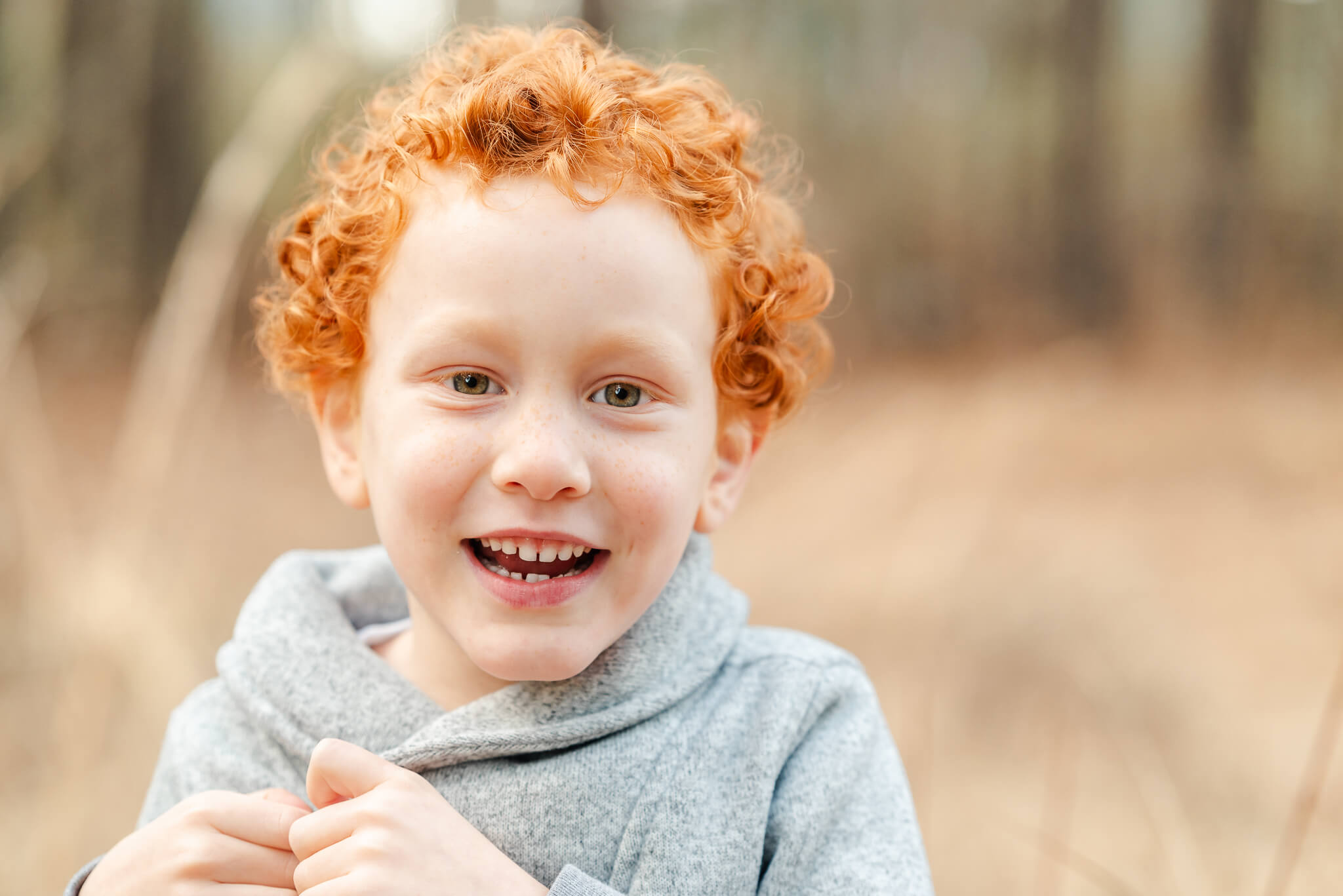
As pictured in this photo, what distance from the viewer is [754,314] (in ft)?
3.15

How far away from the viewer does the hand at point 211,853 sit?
0.78 meters

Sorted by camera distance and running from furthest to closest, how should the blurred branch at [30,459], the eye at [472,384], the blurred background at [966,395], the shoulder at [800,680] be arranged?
the blurred background at [966,395], the blurred branch at [30,459], the shoulder at [800,680], the eye at [472,384]

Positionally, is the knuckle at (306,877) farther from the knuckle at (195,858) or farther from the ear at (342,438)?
the ear at (342,438)

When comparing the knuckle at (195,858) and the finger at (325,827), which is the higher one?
the finger at (325,827)

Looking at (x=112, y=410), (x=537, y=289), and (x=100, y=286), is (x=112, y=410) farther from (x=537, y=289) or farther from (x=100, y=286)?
(x=537, y=289)

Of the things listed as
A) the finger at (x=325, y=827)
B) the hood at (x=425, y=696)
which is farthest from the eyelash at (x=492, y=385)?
the finger at (x=325, y=827)

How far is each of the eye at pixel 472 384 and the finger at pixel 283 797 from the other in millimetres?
375

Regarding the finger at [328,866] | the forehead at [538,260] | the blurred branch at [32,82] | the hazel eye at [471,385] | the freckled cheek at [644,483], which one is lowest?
the finger at [328,866]

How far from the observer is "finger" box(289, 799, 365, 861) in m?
0.76

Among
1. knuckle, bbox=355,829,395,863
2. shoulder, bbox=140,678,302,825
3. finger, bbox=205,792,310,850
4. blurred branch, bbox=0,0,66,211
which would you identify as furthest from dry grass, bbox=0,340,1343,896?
knuckle, bbox=355,829,395,863

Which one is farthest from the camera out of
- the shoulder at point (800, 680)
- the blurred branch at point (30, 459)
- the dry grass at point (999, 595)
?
the dry grass at point (999, 595)

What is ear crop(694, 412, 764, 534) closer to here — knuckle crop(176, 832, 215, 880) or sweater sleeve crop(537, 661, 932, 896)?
sweater sleeve crop(537, 661, 932, 896)

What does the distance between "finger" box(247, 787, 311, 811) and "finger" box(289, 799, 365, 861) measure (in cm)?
6

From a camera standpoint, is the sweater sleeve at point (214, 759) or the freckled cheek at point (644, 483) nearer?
the freckled cheek at point (644, 483)
